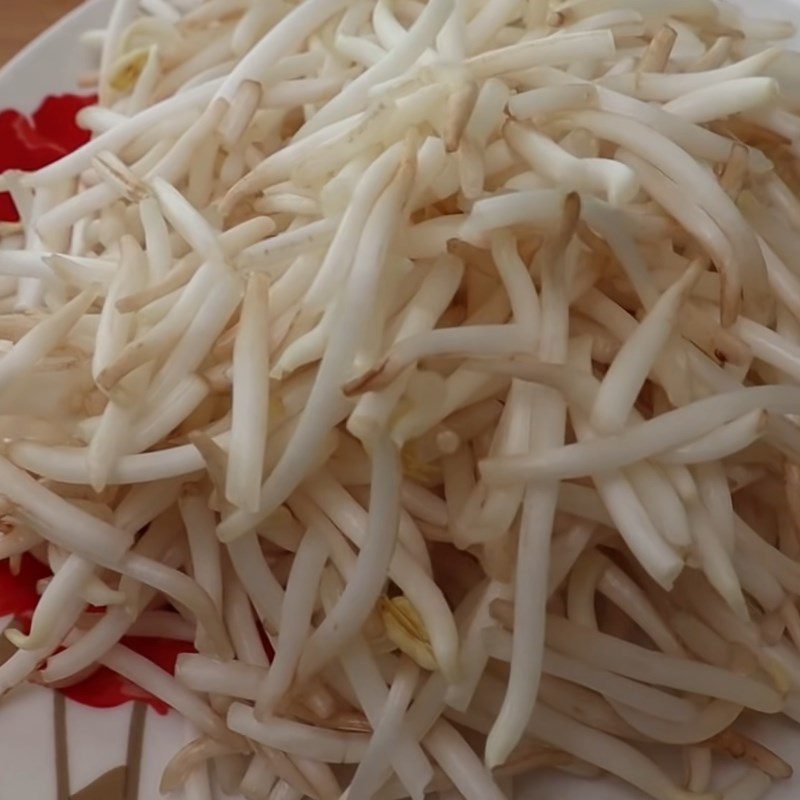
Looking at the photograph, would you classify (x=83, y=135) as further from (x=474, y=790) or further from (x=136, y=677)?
(x=474, y=790)

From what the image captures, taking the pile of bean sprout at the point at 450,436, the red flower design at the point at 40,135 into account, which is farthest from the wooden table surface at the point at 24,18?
the pile of bean sprout at the point at 450,436

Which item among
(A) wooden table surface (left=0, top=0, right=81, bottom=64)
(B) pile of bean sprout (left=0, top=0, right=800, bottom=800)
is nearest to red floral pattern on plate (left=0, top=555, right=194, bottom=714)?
(B) pile of bean sprout (left=0, top=0, right=800, bottom=800)

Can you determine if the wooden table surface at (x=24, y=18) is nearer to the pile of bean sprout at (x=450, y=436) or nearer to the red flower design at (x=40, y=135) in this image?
the red flower design at (x=40, y=135)

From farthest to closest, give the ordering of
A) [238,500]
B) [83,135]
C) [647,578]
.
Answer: [83,135] < [647,578] < [238,500]

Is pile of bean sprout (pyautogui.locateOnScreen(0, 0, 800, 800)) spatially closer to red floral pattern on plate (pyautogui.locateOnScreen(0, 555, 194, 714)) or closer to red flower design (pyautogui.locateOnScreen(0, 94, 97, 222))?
red floral pattern on plate (pyautogui.locateOnScreen(0, 555, 194, 714))

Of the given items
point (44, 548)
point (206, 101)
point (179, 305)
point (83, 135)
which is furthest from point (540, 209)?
point (83, 135)

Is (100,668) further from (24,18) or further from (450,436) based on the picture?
(24,18)
